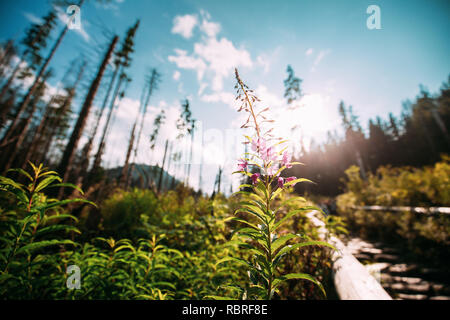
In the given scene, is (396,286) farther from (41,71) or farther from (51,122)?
(51,122)

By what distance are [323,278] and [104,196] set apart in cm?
1159

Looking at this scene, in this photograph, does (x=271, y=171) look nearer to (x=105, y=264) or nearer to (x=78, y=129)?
(x=105, y=264)

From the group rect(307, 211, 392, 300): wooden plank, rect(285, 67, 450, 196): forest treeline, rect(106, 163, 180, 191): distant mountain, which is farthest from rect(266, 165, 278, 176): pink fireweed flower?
rect(285, 67, 450, 196): forest treeline

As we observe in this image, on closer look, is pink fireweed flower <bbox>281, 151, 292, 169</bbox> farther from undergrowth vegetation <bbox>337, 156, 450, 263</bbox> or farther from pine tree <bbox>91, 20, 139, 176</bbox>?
pine tree <bbox>91, 20, 139, 176</bbox>

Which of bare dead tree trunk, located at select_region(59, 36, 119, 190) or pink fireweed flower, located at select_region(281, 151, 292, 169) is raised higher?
bare dead tree trunk, located at select_region(59, 36, 119, 190)

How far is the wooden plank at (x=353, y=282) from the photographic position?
5.77 feet

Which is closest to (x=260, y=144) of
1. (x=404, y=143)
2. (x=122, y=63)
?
(x=122, y=63)

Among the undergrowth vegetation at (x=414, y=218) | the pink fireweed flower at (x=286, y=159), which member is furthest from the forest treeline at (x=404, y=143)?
the pink fireweed flower at (x=286, y=159)

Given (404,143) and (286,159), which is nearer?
(286,159)

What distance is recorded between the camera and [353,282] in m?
1.94

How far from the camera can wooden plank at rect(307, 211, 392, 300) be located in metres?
1.76

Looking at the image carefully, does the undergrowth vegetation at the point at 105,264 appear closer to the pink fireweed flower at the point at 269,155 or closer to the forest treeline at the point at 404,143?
the pink fireweed flower at the point at 269,155

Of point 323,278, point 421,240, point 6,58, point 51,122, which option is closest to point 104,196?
point 323,278

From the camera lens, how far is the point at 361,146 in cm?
3747
